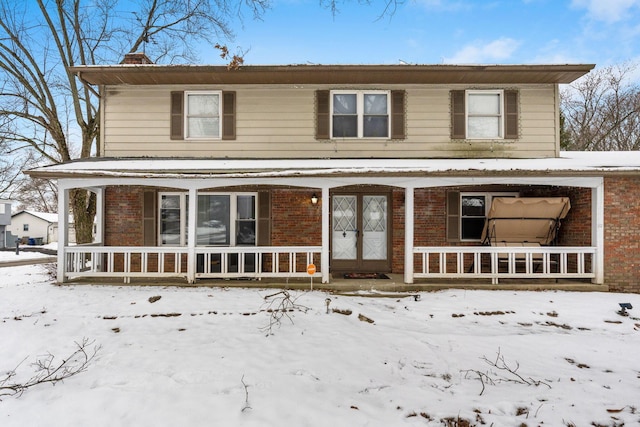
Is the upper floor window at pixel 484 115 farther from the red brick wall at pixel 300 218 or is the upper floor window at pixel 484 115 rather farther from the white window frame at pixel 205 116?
the white window frame at pixel 205 116

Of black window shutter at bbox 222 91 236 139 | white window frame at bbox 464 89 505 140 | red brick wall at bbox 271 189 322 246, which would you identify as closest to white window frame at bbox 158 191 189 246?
black window shutter at bbox 222 91 236 139

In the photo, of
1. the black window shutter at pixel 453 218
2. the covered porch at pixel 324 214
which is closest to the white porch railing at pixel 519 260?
the covered porch at pixel 324 214

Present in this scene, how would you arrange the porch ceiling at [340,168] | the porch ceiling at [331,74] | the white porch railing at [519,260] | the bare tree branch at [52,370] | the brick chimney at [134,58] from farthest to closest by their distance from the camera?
the brick chimney at [134,58] → the porch ceiling at [331,74] → the white porch railing at [519,260] → the porch ceiling at [340,168] → the bare tree branch at [52,370]

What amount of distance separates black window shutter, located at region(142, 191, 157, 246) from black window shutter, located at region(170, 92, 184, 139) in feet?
5.61

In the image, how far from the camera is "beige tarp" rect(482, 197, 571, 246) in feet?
24.7

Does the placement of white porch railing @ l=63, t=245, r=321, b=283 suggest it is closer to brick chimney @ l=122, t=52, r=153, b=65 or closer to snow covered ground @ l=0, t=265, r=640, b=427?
snow covered ground @ l=0, t=265, r=640, b=427

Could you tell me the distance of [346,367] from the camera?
4039 millimetres

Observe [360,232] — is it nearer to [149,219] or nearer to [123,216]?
[149,219]

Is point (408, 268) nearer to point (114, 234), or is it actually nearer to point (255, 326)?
point (255, 326)

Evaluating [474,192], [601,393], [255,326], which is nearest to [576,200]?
[474,192]

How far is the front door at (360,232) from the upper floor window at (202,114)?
385 centimetres

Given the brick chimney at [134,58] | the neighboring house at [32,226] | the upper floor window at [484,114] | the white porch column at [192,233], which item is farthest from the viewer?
the neighboring house at [32,226]

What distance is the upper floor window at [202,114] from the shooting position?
8789 millimetres

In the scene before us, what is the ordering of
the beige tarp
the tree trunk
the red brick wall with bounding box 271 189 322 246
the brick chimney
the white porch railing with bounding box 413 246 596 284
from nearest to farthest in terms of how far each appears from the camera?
1. the white porch railing with bounding box 413 246 596 284
2. the beige tarp
3. the red brick wall with bounding box 271 189 322 246
4. the brick chimney
5. the tree trunk
